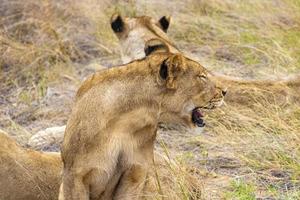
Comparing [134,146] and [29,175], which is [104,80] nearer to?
[134,146]

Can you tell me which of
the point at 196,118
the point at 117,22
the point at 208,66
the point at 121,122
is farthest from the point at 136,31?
the point at 121,122

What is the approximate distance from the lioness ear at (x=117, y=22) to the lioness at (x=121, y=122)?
234 cm

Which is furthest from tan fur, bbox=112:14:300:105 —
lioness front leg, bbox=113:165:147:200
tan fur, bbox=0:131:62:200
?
lioness front leg, bbox=113:165:147:200

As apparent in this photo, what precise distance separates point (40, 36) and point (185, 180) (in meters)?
3.88

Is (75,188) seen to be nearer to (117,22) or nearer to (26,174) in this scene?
(26,174)

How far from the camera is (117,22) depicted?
22.2 ft

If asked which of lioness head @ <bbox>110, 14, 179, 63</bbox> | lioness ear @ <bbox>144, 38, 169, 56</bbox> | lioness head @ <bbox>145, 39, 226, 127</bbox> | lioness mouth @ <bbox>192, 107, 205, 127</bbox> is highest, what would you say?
lioness head @ <bbox>145, 39, 226, 127</bbox>

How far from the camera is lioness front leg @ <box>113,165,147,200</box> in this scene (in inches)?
168

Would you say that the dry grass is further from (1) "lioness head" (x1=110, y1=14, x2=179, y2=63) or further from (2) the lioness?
(1) "lioness head" (x1=110, y1=14, x2=179, y2=63)

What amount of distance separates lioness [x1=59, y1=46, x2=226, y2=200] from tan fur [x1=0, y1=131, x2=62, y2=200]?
1.79 ft

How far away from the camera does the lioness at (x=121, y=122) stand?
423 cm

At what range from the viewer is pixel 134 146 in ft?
14.1

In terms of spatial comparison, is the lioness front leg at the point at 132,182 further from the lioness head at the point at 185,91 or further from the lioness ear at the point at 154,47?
the lioness ear at the point at 154,47

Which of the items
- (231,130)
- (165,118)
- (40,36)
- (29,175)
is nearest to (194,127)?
(165,118)
